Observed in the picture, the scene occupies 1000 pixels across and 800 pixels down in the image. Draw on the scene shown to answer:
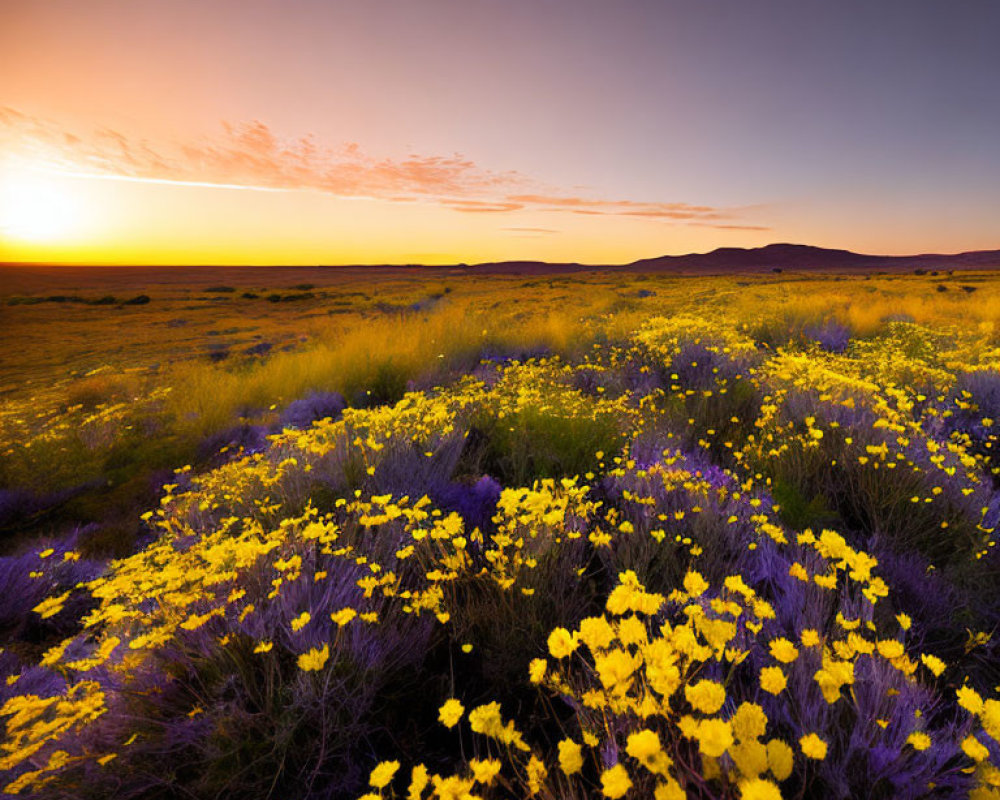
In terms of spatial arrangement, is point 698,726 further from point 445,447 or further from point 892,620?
point 445,447

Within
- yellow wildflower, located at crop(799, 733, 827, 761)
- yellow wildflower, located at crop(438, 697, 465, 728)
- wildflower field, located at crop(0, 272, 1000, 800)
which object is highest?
yellow wildflower, located at crop(799, 733, 827, 761)

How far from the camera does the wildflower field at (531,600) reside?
4.50 ft

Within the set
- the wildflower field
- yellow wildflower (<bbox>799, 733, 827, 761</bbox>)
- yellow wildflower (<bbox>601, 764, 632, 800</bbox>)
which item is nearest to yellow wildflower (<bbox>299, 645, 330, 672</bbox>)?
the wildflower field

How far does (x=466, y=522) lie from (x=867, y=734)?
217cm

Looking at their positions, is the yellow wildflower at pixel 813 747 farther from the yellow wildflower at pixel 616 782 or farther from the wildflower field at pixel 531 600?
the yellow wildflower at pixel 616 782

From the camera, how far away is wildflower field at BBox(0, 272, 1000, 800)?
1.37 m

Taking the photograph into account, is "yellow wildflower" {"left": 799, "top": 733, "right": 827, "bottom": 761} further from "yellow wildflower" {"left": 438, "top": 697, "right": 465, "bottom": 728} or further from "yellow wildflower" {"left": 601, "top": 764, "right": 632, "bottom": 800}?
"yellow wildflower" {"left": 438, "top": 697, "right": 465, "bottom": 728}

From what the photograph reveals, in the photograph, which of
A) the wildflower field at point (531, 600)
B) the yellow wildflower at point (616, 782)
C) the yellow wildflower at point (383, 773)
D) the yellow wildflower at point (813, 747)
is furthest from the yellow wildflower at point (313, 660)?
the yellow wildflower at point (813, 747)

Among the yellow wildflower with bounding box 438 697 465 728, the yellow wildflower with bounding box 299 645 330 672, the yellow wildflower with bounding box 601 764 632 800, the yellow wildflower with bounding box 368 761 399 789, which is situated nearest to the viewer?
the yellow wildflower with bounding box 601 764 632 800

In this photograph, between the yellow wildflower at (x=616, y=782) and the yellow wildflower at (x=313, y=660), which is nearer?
the yellow wildflower at (x=616, y=782)

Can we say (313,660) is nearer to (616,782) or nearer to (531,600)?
(531,600)

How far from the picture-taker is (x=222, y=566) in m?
2.40

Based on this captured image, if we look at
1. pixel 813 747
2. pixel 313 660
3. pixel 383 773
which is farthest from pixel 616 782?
pixel 313 660

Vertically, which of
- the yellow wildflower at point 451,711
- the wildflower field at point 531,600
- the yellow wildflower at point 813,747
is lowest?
the wildflower field at point 531,600
